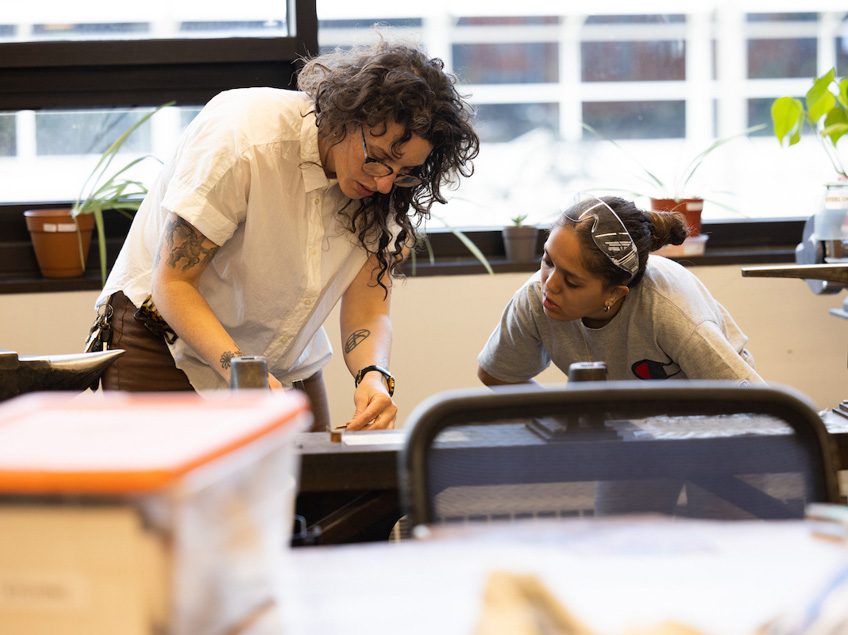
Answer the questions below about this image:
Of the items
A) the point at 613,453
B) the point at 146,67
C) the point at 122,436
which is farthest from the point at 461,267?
the point at 122,436

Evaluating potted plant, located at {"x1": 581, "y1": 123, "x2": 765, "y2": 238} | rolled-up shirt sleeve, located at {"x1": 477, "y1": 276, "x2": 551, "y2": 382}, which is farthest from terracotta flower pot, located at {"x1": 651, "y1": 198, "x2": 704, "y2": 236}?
rolled-up shirt sleeve, located at {"x1": 477, "y1": 276, "x2": 551, "y2": 382}

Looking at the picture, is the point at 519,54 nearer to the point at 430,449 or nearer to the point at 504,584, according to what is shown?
the point at 430,449

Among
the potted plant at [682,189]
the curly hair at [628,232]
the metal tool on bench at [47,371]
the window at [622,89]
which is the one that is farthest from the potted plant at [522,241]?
the metal tool on bench at [47,371]

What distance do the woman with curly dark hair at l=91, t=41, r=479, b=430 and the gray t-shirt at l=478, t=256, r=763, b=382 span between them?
0.26m

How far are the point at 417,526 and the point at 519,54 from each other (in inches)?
100.0

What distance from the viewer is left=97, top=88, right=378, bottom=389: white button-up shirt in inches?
69.0

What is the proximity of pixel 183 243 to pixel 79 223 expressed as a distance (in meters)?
1.22

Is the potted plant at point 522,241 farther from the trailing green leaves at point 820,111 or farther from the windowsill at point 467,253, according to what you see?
the trailing green leaves at point 820,111

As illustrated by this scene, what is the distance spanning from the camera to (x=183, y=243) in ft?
5.72

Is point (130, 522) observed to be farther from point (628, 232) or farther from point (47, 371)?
point (628, 232)

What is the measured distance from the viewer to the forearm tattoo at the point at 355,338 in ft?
6.53

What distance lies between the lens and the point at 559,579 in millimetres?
705

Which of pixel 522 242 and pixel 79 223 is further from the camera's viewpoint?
pixel 522 242

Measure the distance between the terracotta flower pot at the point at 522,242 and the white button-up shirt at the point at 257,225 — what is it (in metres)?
1.10
